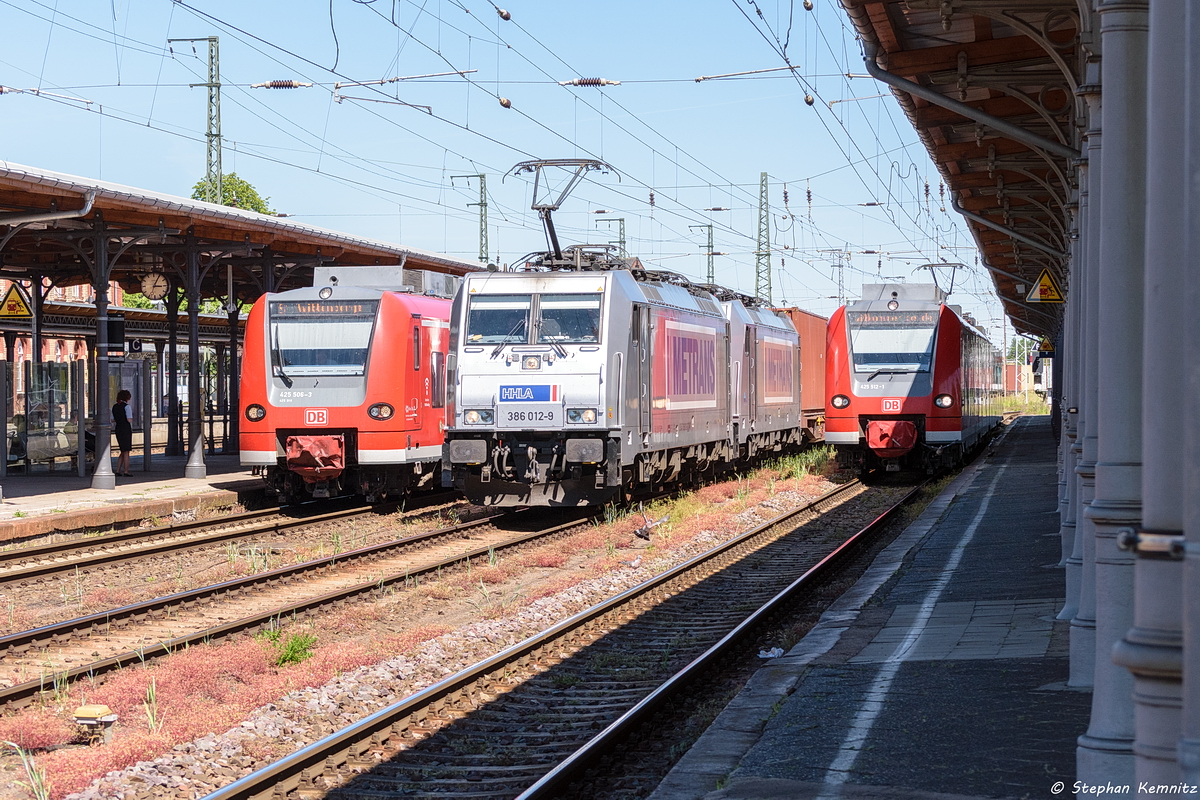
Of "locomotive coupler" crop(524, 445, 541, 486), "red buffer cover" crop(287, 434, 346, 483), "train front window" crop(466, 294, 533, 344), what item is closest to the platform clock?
"red buffer cover" crop(287, 434, 346, 483)

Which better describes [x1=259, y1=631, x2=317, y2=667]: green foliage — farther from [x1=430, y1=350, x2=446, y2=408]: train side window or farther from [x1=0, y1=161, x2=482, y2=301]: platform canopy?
[x1=430, y1=350, x2=446, y2=408]: train side window


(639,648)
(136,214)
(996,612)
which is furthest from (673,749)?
(136,214)

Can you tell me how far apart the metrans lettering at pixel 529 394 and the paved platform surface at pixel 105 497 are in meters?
5.45

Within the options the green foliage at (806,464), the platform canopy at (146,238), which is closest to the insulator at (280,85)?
the platform canopy at (146,238)

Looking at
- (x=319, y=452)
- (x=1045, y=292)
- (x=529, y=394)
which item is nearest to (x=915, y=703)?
(x=529, y=394)

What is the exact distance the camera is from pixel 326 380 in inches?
723

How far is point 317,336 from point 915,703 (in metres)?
12.9

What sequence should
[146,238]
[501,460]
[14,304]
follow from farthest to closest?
[146,238] → [14,304] → [501,460]

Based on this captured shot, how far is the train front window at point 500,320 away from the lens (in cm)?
1695

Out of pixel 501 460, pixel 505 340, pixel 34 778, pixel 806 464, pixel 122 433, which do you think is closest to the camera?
pixel 34 778

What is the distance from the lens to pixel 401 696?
8477mm

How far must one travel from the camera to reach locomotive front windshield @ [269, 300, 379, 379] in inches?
723

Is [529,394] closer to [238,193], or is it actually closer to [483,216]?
[483,216]

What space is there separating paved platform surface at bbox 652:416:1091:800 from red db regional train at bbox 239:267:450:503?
8.11 meters
